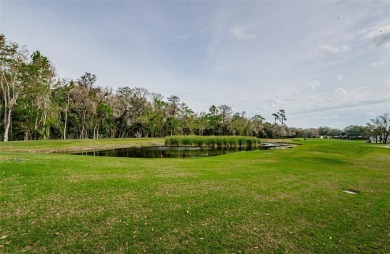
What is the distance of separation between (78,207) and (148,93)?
7592cm

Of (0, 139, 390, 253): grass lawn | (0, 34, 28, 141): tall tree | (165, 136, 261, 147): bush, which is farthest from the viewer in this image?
(165, 136, 261, 147): bush

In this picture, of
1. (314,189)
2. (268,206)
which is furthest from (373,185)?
(268,206)

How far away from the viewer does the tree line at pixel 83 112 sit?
39688 mm

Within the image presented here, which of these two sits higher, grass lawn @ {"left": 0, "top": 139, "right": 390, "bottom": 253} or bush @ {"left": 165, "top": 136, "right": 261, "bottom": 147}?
bush @ {"left": 165, "top": 136, "right": 261, "bottom": 147}

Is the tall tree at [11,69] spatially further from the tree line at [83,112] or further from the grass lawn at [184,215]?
the grass lawn at [184,215]

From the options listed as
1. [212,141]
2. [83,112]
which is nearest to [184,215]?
[212,141]

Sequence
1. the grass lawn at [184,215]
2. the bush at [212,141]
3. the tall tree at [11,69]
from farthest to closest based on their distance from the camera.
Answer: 1. the bush at [212,141]
2. the tall tree at [11,69]
3. the grass lawn at [184,215]

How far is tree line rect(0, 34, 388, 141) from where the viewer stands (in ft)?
130

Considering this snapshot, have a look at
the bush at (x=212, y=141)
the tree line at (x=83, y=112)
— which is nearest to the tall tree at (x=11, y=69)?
the tree line at (x=83, y=112)

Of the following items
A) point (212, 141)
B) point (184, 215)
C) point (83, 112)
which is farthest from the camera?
point (83, 112)

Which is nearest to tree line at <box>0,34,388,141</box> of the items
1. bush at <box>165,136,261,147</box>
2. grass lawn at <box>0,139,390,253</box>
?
bush at <box>165,136,261,147</box>

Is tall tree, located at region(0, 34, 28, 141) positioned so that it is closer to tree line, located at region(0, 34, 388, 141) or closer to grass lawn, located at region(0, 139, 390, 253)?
tree line, located at region(0, 34, 388, 141)

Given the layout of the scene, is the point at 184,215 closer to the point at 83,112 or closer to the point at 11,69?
the point at 11,69

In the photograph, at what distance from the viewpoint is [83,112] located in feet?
206
